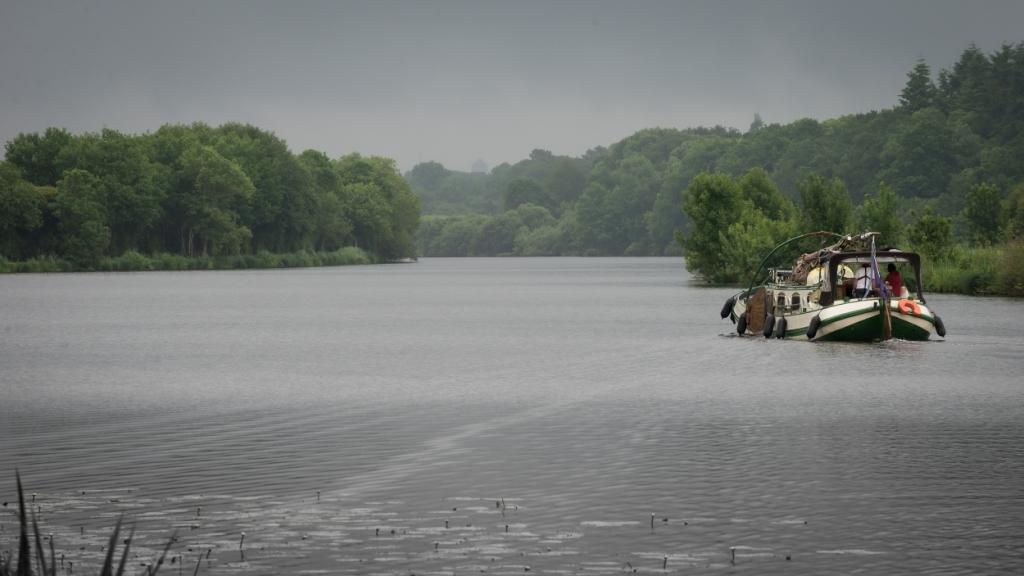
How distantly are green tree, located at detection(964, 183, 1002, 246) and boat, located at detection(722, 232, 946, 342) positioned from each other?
52533mm

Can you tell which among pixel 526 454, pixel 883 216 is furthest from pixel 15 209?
pixel 526 454

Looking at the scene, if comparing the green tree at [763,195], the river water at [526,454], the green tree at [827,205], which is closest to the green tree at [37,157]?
the green tree at [763,195]

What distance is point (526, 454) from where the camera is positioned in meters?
22.0

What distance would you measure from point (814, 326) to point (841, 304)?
1.24 metres

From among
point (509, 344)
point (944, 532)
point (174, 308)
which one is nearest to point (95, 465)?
point (944, 532)

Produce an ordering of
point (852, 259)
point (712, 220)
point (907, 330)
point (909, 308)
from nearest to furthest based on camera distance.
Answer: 1. point (909, 308)
2. point (907, 330)
3. point (852, 259)
4. point (712, 220)

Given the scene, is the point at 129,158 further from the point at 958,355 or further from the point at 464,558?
the point at 464,558

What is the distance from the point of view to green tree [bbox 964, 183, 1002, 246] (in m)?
104

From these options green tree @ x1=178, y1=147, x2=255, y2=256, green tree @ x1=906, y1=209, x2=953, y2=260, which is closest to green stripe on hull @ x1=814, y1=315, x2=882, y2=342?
green tree @ x1=906, y1=209, x2=953, y2=260

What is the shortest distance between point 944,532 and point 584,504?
174 inches

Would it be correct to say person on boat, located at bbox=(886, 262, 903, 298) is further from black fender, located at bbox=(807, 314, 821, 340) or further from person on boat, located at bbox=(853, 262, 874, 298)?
black fender, located at bbox=(807, 314, 821, 340)

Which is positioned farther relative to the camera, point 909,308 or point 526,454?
point 909,308

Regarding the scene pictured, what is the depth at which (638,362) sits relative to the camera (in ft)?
133

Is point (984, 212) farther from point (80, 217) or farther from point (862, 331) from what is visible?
point (80, 217)
